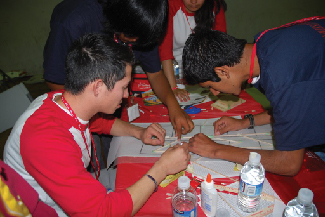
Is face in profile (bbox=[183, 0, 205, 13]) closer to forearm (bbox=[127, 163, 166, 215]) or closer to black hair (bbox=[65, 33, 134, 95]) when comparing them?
black hair (bbox=[65, 33, 134, 95])

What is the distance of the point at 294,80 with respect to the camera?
3.36 ft

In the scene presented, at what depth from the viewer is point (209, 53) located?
4.20 feet

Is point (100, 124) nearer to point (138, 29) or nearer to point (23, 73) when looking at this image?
point (138, 29)

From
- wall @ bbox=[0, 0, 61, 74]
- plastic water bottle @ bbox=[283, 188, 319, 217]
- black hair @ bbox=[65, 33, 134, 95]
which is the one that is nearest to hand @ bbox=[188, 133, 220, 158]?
plastic water bottle @ bbox=[283, 188, 319, 217]

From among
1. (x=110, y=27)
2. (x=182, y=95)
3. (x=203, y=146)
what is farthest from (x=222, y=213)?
(x=182, y=95)

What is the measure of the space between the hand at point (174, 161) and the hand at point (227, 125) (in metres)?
0.45

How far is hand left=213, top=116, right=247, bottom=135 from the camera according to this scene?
5.29 feet

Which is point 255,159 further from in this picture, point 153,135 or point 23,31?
point 23,31

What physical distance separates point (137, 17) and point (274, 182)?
1066 mm

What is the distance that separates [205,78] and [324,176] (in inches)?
30.6

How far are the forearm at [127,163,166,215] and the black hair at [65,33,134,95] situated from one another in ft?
1.51

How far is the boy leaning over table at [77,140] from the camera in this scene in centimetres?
96

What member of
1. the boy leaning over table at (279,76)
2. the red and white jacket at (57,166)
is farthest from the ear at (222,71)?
the red and white jacket at (57,166)

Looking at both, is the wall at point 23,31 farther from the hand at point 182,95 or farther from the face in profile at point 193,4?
the hand at point 182,95
